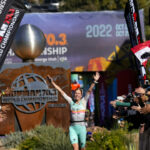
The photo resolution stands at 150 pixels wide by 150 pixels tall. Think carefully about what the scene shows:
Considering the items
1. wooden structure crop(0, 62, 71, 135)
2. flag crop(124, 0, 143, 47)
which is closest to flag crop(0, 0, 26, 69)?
wooden structure crop(0, 62, 71, 135)

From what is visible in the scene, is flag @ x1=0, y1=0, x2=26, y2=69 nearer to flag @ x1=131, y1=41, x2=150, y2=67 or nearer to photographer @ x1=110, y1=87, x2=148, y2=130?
photographer @ x1=110, y1=87, x2=148, y2=130

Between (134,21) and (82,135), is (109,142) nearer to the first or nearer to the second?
(82,135)

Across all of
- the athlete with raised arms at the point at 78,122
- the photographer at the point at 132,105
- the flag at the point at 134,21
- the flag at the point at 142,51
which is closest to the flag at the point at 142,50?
the flag at the point at 142,51

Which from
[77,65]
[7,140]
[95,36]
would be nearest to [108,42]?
[95,36]

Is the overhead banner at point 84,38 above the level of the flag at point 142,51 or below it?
above

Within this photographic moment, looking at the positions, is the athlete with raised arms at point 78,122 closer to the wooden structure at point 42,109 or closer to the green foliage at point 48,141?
the green foliage at point 48,141

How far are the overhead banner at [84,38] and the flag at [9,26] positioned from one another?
10.1 m

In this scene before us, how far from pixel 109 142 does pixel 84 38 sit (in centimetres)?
1156

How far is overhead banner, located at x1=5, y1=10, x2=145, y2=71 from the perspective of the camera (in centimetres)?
1956

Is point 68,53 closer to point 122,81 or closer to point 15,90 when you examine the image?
point 122,81

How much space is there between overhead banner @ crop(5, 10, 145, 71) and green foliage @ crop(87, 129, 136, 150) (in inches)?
406

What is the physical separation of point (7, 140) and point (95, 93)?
9.16m

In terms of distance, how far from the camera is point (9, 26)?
9.28 m

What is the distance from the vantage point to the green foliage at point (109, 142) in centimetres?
878
